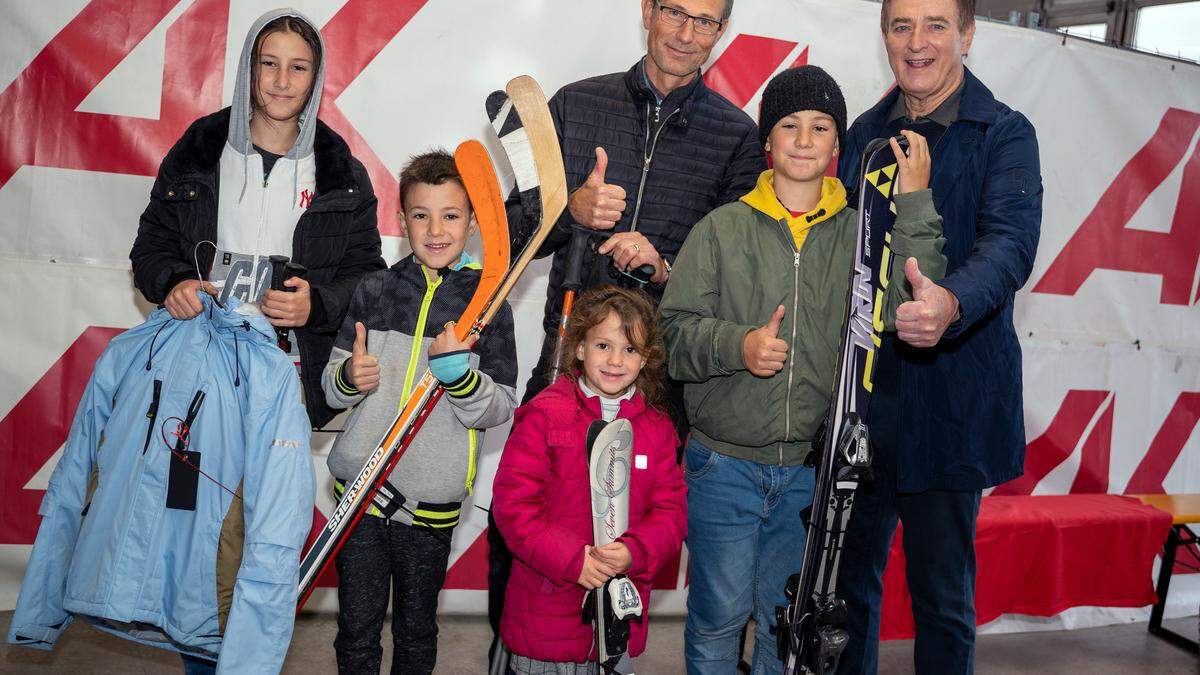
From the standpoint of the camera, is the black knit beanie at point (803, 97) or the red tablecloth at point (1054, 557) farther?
the red tablecloth at point (1054, 557)

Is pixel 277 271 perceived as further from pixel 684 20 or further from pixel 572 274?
pixel 684 20

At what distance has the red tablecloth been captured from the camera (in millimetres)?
3270

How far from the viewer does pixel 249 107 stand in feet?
7.00

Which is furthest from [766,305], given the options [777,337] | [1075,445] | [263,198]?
[1075,445]

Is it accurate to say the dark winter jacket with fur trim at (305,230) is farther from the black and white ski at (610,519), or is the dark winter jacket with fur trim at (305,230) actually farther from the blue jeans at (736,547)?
the blue jeans at (736,547)

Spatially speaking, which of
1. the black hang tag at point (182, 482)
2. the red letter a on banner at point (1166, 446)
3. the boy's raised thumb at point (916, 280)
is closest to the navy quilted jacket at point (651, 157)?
the boy's raised thumb at point (916, 280)

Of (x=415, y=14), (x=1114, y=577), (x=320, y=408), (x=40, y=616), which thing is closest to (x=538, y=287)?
(x=415, y=14)

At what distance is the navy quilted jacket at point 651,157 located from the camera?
2.20 meters

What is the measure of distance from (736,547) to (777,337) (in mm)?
448

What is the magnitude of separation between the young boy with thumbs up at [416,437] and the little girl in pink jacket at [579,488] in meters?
0.13

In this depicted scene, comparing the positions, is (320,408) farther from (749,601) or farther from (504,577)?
(749,601)

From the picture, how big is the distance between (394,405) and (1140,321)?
3044mm

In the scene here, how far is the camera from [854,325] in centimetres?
190

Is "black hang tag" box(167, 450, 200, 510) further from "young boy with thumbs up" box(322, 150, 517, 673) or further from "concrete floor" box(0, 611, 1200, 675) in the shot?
"concrete floor" box(0, 611, 1200, 675)
